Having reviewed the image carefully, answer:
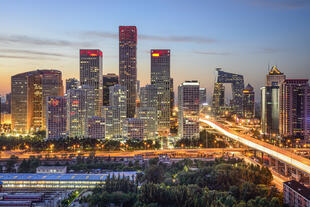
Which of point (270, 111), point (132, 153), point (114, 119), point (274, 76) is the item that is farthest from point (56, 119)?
point (274, 76)

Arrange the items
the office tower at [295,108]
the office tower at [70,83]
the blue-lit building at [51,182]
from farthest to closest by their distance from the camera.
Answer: the office tower at [70,83], the office tower at [295,108], the blue-lit building at [51,182]

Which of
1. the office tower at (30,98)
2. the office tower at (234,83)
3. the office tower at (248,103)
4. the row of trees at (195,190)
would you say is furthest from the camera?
the office tower at (234,83)

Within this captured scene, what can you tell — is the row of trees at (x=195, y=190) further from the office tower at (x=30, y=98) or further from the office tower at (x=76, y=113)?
the office tower at (x=30, y=98)

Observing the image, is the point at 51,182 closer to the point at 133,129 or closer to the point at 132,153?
the point at 132,153

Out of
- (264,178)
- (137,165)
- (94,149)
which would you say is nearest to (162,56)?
(94,149)

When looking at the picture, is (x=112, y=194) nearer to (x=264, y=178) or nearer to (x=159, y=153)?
(x=264, y=178)

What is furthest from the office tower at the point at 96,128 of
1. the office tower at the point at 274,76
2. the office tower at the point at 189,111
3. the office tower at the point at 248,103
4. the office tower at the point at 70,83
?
the office tower at the point at 248,103

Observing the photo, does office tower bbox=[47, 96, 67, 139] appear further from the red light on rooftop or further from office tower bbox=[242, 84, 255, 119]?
office tower bbox=[242, 84, 255, 119]

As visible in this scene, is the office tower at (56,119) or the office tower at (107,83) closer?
the office tower at (56,119)

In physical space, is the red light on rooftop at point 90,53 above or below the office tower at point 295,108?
above
